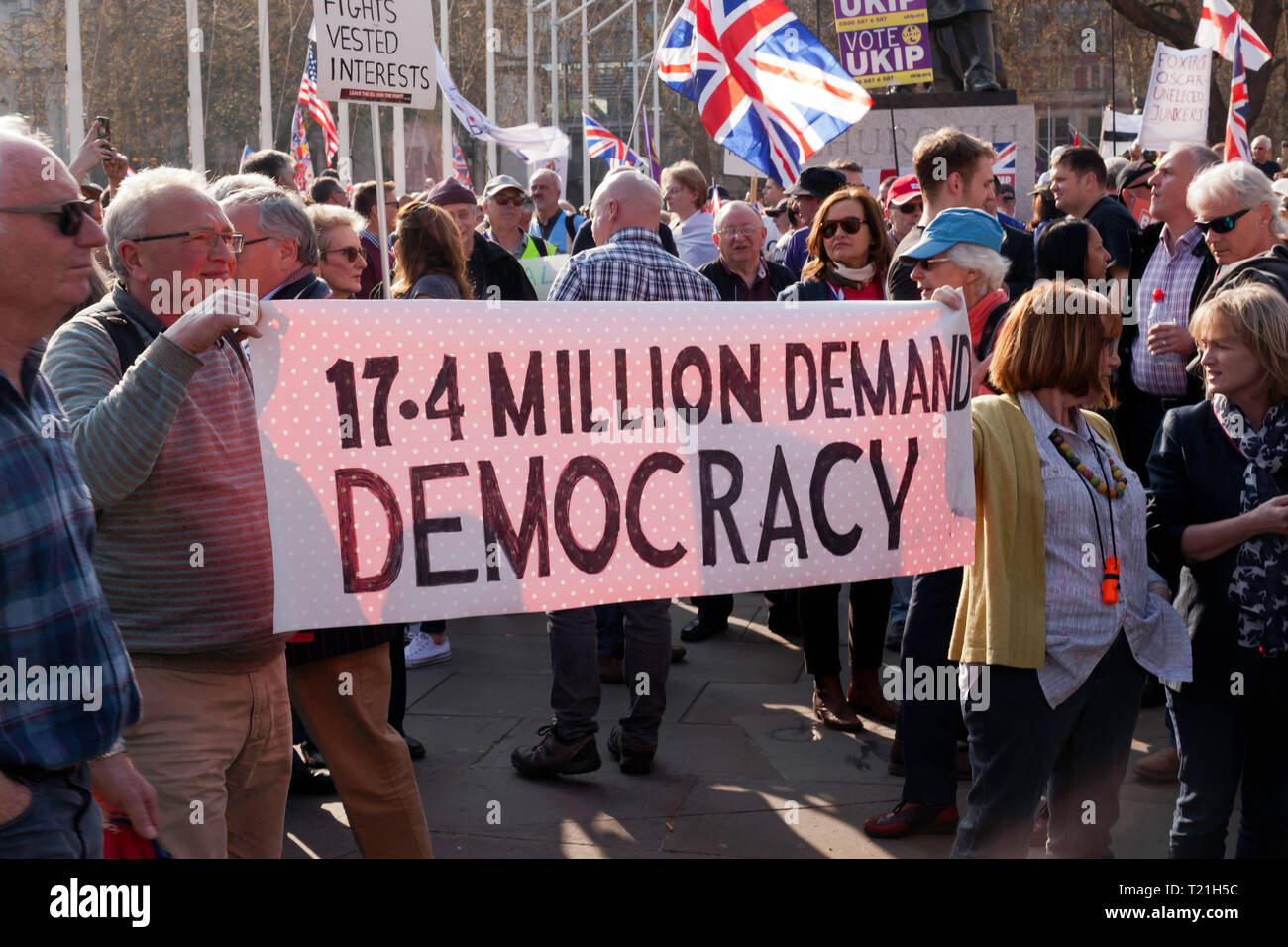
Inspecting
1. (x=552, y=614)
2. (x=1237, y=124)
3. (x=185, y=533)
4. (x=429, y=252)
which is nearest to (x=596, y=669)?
(x=552, y=614)

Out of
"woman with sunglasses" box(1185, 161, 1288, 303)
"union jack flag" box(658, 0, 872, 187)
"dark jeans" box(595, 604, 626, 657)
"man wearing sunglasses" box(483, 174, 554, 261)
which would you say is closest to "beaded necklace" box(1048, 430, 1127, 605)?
"woman with sunglasses" box(1185, 161, 1288, 303)

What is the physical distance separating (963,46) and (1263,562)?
39.9ft

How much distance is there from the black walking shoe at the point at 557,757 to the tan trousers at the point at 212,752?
1.97 metres

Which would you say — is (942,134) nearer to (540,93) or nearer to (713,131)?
(713,131)

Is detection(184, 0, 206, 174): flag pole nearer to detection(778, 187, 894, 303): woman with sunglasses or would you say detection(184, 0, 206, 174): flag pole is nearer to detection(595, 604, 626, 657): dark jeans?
detection(595, 604, 626, 657): dark jeans

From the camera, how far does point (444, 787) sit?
16.6 ft

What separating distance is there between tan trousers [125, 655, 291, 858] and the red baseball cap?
18.9 ft

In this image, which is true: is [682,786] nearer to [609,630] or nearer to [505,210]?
[609,630]

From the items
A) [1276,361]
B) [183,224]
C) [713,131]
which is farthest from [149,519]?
[713,131]

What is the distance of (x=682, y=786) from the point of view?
506 cm

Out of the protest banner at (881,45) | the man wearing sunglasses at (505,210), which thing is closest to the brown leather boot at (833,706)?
the man wearing sunglasses at (505,210)

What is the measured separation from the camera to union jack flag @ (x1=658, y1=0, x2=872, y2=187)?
25.2 ft

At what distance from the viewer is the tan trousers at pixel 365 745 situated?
349cm

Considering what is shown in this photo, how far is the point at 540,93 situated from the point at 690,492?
2106 inches
